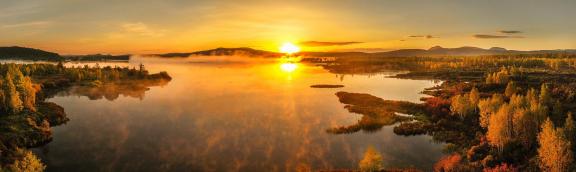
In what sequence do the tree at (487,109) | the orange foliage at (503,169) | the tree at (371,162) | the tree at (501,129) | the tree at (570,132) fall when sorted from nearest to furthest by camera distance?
the orange foliage at (503,169), the tree at (371,162), the tree at (570,132), the tree at (501,129), the tree at (487,109)

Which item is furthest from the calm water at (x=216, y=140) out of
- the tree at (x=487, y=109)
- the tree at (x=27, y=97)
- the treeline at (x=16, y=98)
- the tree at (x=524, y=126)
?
the tree at (x=524, y=126)

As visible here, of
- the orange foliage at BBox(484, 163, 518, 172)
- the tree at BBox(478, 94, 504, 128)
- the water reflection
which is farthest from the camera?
the water reflection

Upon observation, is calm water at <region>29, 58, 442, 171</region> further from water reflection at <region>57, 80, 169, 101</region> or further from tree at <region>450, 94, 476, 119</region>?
water reflection at <region>57, 80, 169, 101</region>

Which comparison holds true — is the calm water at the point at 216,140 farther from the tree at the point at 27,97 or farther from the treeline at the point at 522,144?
the tree at the point at 27,97

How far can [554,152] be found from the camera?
5344cm

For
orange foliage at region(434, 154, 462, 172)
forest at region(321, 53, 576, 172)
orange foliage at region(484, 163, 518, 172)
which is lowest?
orange foliage at region(434, 154, 462, 172)

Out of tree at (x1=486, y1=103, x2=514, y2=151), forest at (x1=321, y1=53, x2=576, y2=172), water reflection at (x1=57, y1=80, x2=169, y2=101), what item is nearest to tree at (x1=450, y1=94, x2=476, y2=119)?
forest at (x1=321, y1=53, x2=576, y2=172)

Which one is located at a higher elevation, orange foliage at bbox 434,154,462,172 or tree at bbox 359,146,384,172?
tree at bbox 359,146,384,172

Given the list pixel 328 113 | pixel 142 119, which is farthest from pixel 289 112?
pixel 142 119

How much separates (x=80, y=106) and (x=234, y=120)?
56063mm

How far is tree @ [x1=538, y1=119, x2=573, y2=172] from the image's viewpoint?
172ft

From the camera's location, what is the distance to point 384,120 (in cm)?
9775

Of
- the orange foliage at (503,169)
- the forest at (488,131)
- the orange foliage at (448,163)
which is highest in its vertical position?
the forest at (488,131)

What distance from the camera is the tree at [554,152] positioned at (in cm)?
5231
